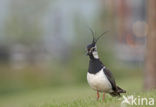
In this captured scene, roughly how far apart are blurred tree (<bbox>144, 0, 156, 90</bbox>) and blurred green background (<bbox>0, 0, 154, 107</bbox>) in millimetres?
506

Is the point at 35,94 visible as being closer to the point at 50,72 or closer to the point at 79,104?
the point at 50,72

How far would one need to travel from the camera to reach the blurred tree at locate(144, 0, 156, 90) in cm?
1691

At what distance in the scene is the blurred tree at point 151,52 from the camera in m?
16.9

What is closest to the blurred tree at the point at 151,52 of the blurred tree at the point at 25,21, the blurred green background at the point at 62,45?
the blurred green background at the point at 62,45

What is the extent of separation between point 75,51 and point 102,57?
1971 mm

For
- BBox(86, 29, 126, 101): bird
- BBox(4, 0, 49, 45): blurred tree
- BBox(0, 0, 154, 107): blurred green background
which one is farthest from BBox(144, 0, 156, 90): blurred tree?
BBox(4, 0, 49, 45): blurred tree

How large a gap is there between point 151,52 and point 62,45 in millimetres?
27416

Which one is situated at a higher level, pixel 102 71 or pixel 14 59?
pixel 102 71

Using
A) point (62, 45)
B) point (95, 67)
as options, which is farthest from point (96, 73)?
point (62, 45)

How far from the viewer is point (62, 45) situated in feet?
145

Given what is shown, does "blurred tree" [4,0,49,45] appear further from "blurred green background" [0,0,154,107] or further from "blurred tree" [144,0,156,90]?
Answer: "blurred tree" [144,0,156,90]

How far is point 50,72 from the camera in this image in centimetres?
2780

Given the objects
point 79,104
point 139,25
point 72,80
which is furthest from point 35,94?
point 139,25

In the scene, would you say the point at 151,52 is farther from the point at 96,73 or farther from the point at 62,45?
the point at 62,45
